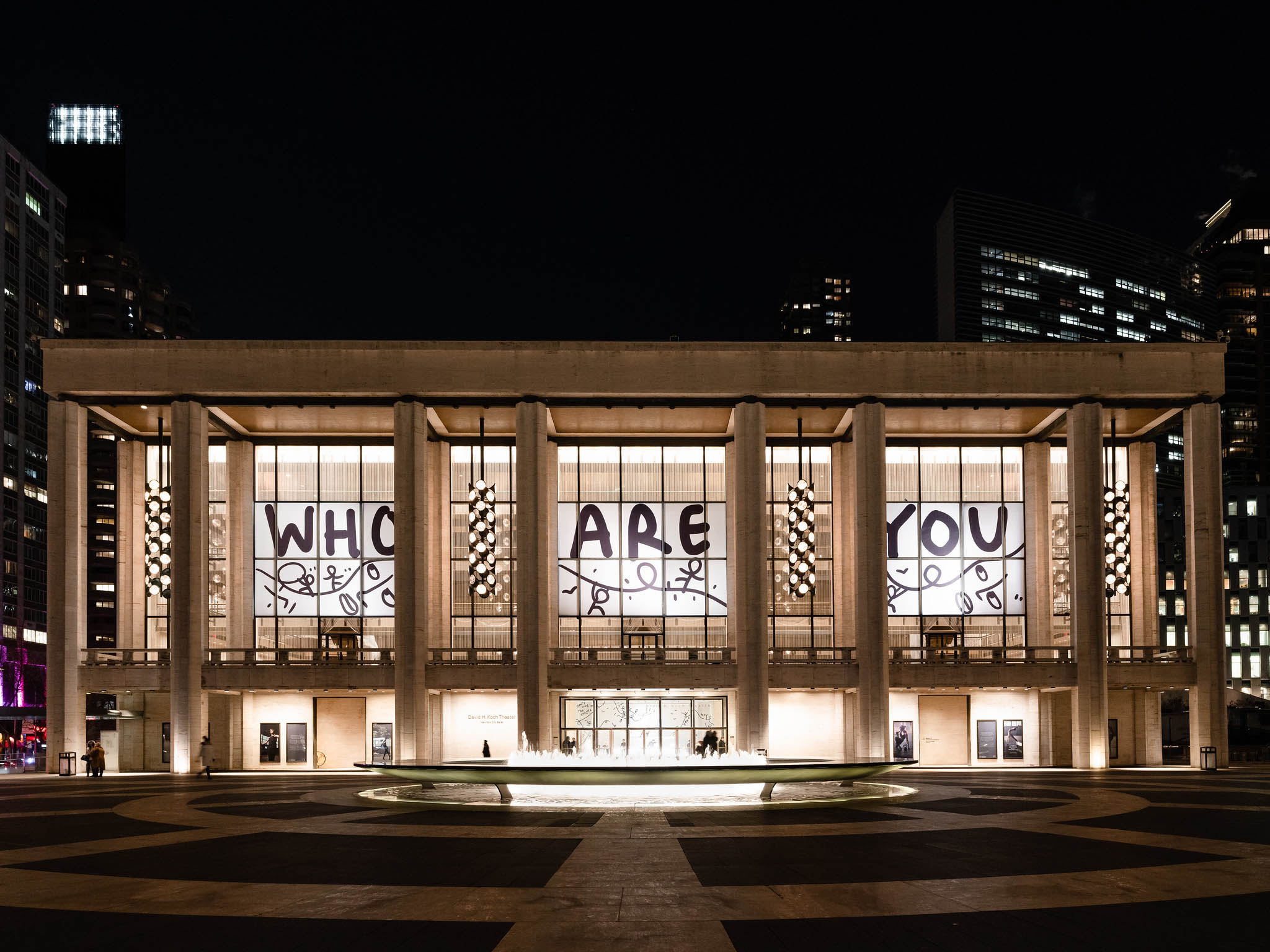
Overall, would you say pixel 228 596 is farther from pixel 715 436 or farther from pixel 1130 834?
pixel 1130 834

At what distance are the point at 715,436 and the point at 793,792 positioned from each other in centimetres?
2648

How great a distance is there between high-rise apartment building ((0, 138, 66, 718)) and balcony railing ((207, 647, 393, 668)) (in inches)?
4012

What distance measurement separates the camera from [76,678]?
50500 millimetres

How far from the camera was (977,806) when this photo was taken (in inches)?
1193

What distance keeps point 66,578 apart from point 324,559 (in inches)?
442

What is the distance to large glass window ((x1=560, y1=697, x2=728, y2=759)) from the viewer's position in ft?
181

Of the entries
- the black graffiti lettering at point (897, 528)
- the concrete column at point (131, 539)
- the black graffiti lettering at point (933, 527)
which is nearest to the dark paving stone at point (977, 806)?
the black graffiti lettering at point (897, 528)

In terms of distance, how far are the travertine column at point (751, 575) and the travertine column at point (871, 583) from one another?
4059 mm

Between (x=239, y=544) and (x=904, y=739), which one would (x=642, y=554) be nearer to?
(x=904, y=739)

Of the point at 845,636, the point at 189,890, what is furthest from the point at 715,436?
the point at 189,890

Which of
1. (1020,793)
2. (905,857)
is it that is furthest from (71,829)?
(1020,793)

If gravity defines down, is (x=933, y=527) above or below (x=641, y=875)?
above

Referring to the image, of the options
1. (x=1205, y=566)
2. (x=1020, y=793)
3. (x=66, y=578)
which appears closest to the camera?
(x=1020, y=793)

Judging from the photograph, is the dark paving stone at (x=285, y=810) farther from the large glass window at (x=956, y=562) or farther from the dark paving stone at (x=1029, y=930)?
the large glass window at (x=956, y=562)
